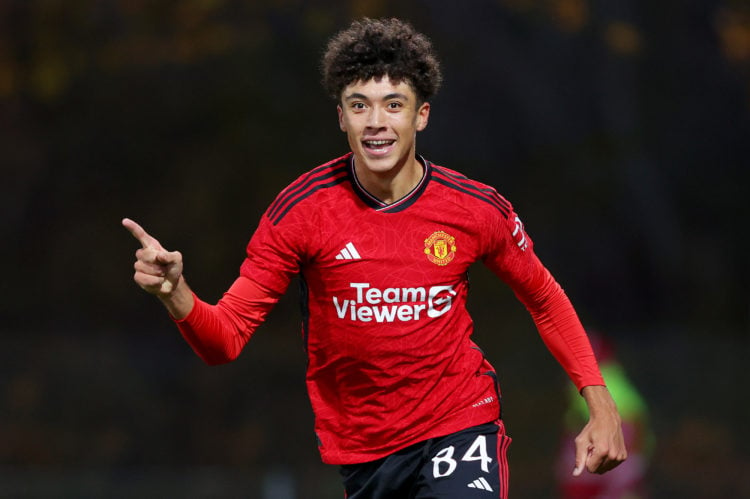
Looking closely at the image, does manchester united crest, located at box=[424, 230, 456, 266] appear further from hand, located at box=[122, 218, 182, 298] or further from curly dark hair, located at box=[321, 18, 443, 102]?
hand, located at box=[122, 218, 182, 298]

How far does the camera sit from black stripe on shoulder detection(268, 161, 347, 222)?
398 cm

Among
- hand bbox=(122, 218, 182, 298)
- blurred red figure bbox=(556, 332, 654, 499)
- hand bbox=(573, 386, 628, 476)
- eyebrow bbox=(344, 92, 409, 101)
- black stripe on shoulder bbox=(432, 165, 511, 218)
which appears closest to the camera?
hand bbox=(122, 218, 182, 298)

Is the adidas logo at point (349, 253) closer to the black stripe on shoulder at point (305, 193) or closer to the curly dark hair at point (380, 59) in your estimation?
the black stripe on shoulder at point (305, 193)

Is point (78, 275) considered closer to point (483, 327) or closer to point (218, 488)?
point (218, 488)

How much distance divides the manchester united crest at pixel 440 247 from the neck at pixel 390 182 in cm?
19

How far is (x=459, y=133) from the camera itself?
1213cm

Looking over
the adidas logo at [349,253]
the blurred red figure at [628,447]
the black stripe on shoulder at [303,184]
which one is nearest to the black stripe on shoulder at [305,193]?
the black stripe on shoulder at [303,184]

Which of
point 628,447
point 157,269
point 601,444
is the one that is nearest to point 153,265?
point 157,269

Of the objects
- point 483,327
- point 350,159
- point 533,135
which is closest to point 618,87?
point 533,135

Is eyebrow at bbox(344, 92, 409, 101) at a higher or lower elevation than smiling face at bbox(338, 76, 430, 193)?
higher

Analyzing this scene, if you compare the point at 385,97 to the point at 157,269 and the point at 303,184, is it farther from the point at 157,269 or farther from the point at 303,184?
the point at 157,269

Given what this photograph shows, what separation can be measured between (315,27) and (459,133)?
189 cm

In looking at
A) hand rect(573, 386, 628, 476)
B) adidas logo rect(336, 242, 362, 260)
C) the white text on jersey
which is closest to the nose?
adidas logo rect(336, 242, 362, 260)

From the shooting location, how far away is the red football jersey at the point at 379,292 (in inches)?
156
